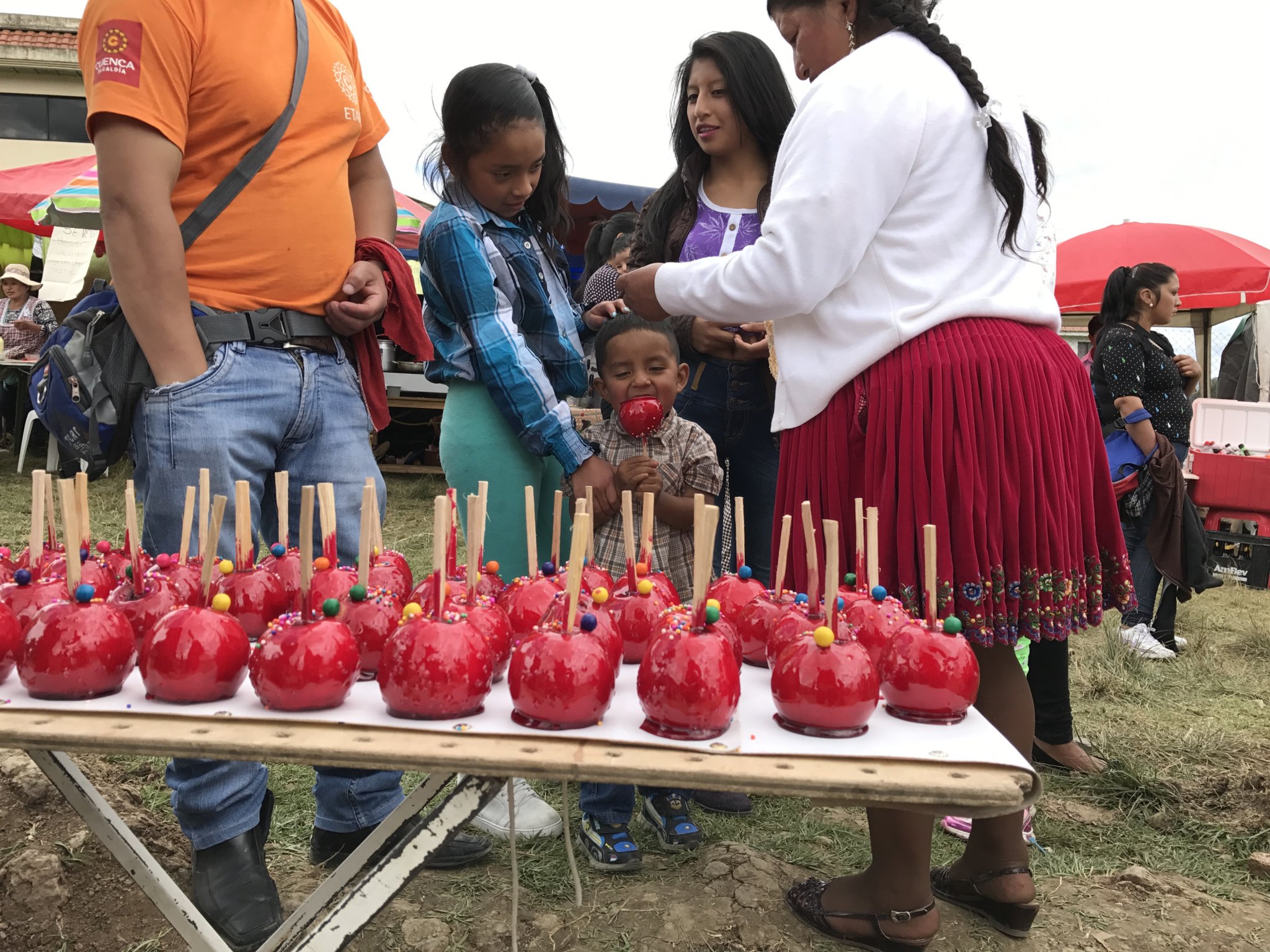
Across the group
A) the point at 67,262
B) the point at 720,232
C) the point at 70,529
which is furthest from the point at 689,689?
the point at 67,262

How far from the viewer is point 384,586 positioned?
1768 millimetres

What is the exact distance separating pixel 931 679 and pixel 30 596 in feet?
4.41

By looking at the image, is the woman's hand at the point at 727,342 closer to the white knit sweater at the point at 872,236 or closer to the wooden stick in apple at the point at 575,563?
the white knit sweater at the point at 872,236

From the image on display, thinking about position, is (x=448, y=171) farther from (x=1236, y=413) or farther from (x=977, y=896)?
(x=1236, y=413)

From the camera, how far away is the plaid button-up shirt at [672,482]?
9.07ft

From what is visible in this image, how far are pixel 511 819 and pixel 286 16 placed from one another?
5.47ft

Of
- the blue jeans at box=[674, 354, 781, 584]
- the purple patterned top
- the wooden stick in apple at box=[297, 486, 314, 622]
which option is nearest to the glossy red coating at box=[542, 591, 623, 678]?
the wooden stick in apple at box=[297, 486, 314, 622]

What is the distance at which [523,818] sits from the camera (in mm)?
2492

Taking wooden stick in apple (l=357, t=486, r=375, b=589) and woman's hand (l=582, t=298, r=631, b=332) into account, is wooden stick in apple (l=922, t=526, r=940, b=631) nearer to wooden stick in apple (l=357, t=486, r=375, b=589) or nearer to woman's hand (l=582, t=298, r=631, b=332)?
wooden stick in apple (l=357, t=486, r=375, b=589)

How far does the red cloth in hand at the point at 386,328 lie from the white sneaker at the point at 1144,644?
3506 mm

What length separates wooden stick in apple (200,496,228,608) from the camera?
1.43m

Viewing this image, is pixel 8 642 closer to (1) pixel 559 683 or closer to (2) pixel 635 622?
(1) pixel 559 683

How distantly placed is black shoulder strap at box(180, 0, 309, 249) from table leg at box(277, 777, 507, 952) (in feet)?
4.22

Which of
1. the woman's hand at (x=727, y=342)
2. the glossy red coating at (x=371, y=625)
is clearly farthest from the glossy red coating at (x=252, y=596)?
the woman's hand at (x=727, y=342)
